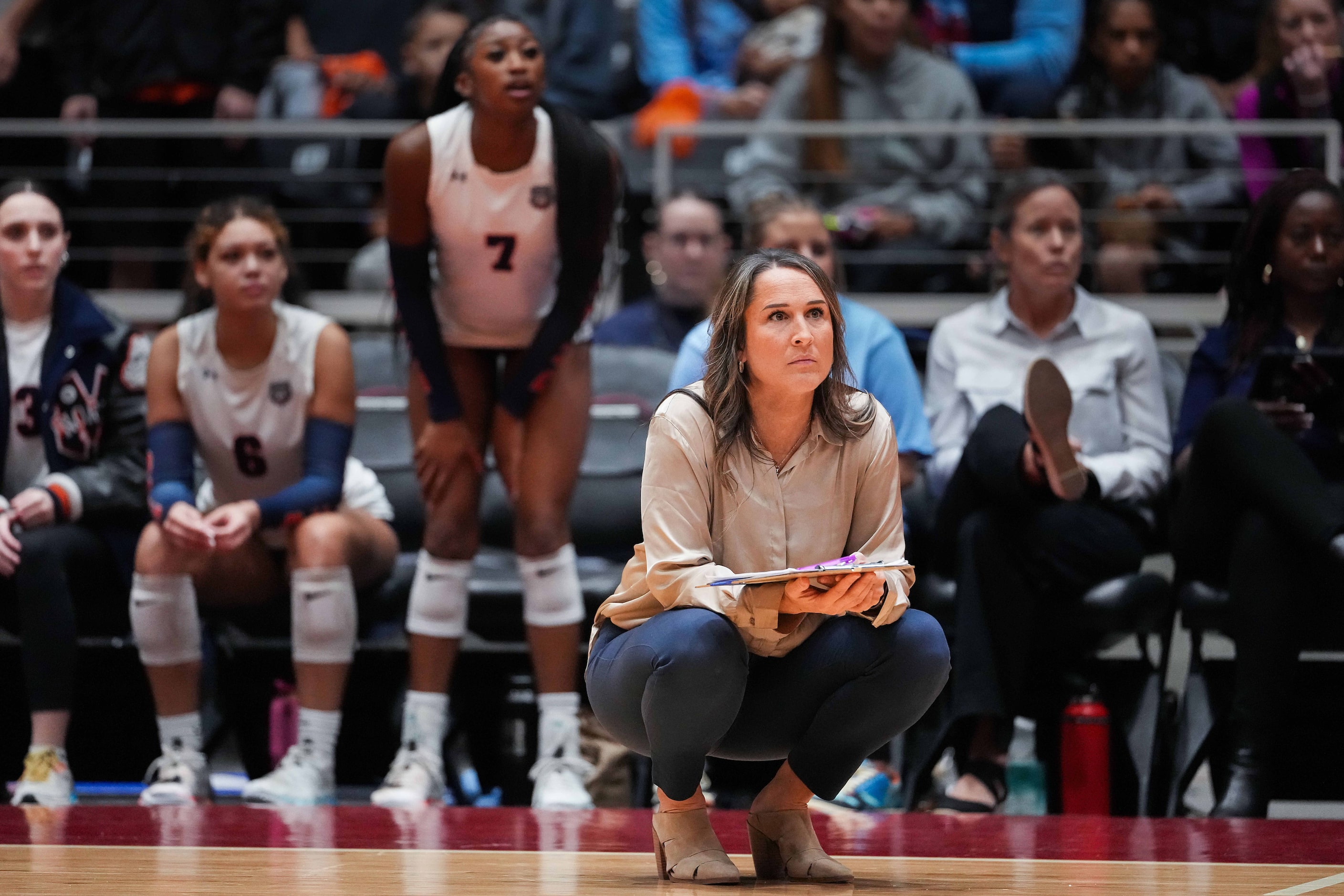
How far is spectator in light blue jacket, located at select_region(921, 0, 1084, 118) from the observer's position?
5926mm

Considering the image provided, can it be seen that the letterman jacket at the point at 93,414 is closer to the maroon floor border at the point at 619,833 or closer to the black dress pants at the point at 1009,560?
the maroon floor border at the point at 619,833

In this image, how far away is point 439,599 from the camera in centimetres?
386

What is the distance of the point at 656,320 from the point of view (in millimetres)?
5238

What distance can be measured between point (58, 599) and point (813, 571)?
8.02ft

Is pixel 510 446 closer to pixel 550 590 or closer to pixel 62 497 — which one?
pixel 550 590

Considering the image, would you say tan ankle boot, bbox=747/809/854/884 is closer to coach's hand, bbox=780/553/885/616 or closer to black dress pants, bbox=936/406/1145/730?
coach's hand, bbox=780/553/885/616

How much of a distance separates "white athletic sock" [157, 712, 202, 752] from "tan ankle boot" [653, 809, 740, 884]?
6.04 ft

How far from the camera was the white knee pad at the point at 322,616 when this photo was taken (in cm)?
390

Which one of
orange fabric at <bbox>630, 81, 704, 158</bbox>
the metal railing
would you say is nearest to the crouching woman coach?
the metal railing

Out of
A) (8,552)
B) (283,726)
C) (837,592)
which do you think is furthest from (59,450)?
(837,592)

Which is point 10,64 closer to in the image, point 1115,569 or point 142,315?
point 142,315

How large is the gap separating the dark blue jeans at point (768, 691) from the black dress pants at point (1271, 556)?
143cm

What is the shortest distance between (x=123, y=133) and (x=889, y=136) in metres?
2.67

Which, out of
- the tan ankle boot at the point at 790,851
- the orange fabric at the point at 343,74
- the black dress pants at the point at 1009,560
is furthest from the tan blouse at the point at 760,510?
the orange fabric at the point at 343,74
